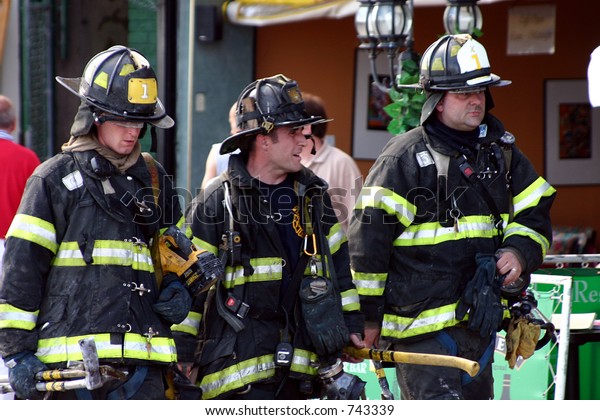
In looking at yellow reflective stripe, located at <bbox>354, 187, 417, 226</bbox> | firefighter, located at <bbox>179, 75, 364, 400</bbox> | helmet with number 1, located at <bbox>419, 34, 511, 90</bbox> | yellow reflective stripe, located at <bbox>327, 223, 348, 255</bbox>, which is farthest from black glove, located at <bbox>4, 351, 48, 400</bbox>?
helmet with number 1, located at <bbox>419, 34, 511, 90</bbox>

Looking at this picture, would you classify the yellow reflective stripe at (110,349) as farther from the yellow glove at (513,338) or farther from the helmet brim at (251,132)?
the yellow glove at (513,338)

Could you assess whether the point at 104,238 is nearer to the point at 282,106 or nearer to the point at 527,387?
the point at 282,106

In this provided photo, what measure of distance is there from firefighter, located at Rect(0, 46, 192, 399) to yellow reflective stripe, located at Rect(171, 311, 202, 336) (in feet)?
0.79

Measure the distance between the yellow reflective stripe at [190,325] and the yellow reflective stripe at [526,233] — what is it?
57.7 inches

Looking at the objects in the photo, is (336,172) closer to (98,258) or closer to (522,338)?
(522,338)

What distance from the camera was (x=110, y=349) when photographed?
4.19 metres

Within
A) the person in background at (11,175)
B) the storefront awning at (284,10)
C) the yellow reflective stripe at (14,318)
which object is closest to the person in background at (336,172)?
the storefront awning at (284,10)

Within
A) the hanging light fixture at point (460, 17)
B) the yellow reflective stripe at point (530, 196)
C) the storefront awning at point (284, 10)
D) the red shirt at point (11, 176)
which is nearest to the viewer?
the yellow reflective stripe at point (530, 196)

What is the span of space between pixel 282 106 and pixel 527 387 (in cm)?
236

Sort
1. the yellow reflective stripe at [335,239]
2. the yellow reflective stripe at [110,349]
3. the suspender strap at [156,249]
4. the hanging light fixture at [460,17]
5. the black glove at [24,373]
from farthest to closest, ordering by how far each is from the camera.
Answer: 1. the hanging light fixture at [460,17]
2. the yellow reflective stripe at [335,239]
3. the suspender strap at [156,249]
4. the yellow reflective stripe at [110,349]
5. the black glove at [24,373]

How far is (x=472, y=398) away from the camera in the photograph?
4.91m

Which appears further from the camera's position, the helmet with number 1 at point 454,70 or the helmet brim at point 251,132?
the helmet with number 1 at point 454,70

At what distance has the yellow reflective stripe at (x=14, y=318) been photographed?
159 inches
